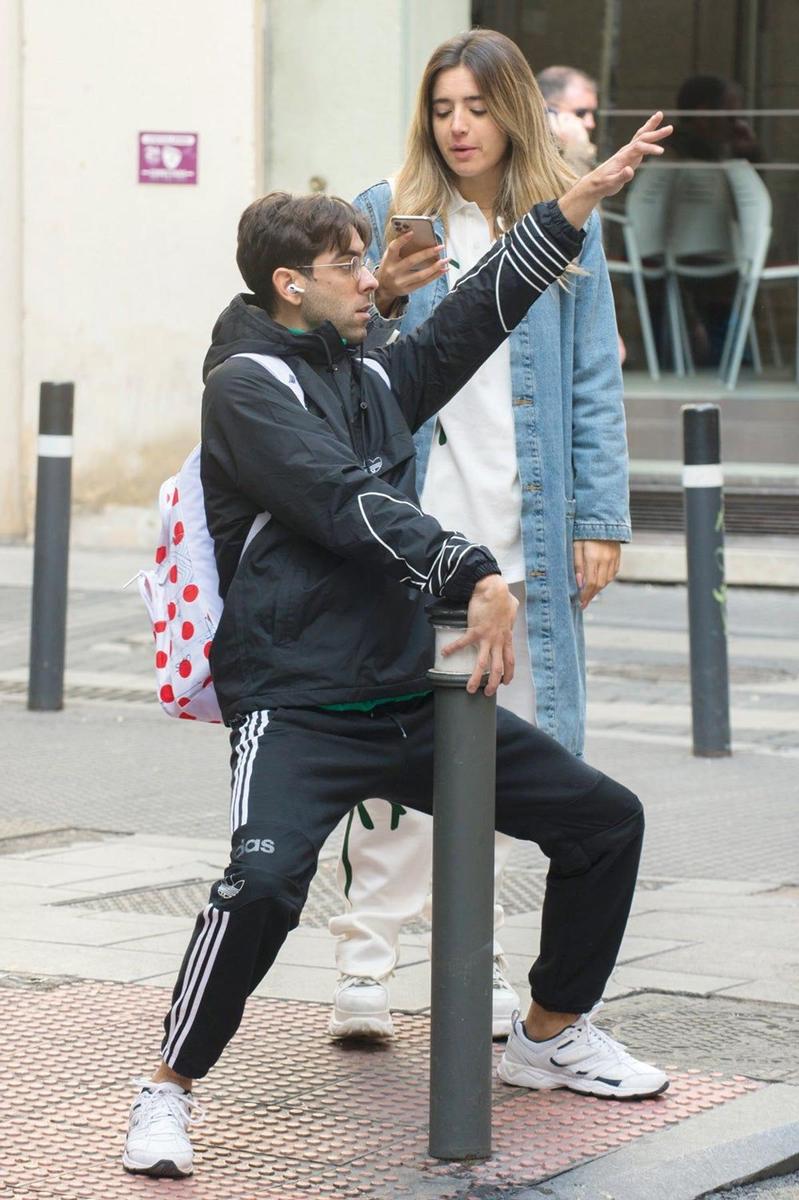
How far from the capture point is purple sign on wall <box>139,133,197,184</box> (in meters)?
12.6

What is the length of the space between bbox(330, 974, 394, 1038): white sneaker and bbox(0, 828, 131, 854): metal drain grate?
6.55ft

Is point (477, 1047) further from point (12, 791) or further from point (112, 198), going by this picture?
point (112, 198)

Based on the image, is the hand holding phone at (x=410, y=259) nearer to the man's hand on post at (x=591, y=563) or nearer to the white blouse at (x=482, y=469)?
the white blouse at (x=482, y=469)

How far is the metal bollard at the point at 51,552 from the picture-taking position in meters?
8.34

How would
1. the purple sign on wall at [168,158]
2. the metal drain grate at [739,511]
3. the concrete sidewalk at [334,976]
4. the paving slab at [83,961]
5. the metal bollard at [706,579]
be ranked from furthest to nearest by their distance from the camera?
the purple sign on wall at [168,158]
the metal drain grate at [739,511]
the metal bollard at [706,579]
the paving slab at [83,961]
the concrete sidewalk at [334,976]

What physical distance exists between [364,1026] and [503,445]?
114cm

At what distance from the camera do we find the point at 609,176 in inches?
147

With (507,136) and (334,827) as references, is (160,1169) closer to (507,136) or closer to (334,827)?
(334,827)

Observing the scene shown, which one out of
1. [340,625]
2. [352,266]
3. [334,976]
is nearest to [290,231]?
[352,266]

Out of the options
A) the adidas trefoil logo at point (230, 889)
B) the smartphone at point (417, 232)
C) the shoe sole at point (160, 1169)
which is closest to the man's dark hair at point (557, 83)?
the smartphone at point (417, 232)

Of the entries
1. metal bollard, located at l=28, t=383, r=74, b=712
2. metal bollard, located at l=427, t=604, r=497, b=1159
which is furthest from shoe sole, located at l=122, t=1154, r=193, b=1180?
metal bollard, located at l=28, t=383, r=74, b=712

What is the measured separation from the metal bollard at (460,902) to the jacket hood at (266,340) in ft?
1.66

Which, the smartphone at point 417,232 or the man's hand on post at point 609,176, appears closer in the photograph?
the man's hand on post at point 609,176

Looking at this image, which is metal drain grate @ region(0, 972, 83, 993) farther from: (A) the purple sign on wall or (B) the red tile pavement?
(A) the purple sign on wall
